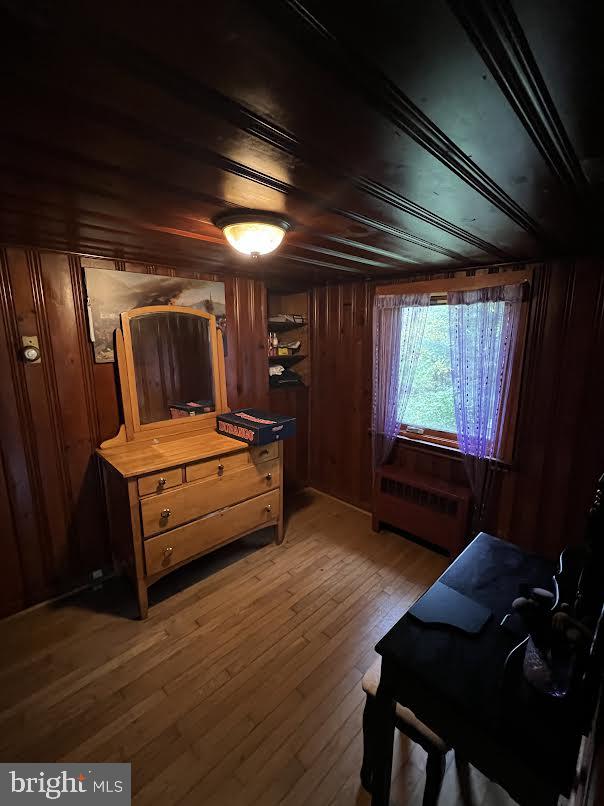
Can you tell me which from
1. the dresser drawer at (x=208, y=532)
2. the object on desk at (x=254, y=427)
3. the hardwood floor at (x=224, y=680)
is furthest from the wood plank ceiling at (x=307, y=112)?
the hardwood floor at (x=224, y=680)

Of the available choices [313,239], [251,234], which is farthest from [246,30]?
[313,239]

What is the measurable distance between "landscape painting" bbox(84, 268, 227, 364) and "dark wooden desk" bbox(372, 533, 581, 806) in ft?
7.20

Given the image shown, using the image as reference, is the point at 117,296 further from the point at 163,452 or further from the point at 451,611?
the point at 451,611

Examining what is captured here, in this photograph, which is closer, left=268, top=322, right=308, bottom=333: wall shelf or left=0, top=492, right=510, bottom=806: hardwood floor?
left=0, top=492, right=510, bottom=806: hardwood floor

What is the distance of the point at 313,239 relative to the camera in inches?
67.2

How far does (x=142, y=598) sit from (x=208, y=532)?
50cm

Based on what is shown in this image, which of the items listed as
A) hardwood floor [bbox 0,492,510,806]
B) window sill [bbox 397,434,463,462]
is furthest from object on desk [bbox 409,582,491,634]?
window sill [bbox 397,434,463,462]

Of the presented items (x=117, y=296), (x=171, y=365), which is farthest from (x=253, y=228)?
(x=171, y=365)

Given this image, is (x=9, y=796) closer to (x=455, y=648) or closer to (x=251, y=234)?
(x=455, y=648)

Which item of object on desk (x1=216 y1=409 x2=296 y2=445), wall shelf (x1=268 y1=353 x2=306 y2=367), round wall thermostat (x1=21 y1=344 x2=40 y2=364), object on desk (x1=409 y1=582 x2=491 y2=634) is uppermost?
round wall thermostat (x1=21 y1=344 x2=40 y2=364)

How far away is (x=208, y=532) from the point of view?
229cm

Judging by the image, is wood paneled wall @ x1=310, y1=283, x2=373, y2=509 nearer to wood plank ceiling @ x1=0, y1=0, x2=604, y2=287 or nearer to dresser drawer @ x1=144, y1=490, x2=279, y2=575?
dresser drawer @ x1=144, y1=490, x2=279, y2=575

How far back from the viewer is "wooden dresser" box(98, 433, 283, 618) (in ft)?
6.54

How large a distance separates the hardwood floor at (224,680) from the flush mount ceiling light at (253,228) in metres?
2.00
